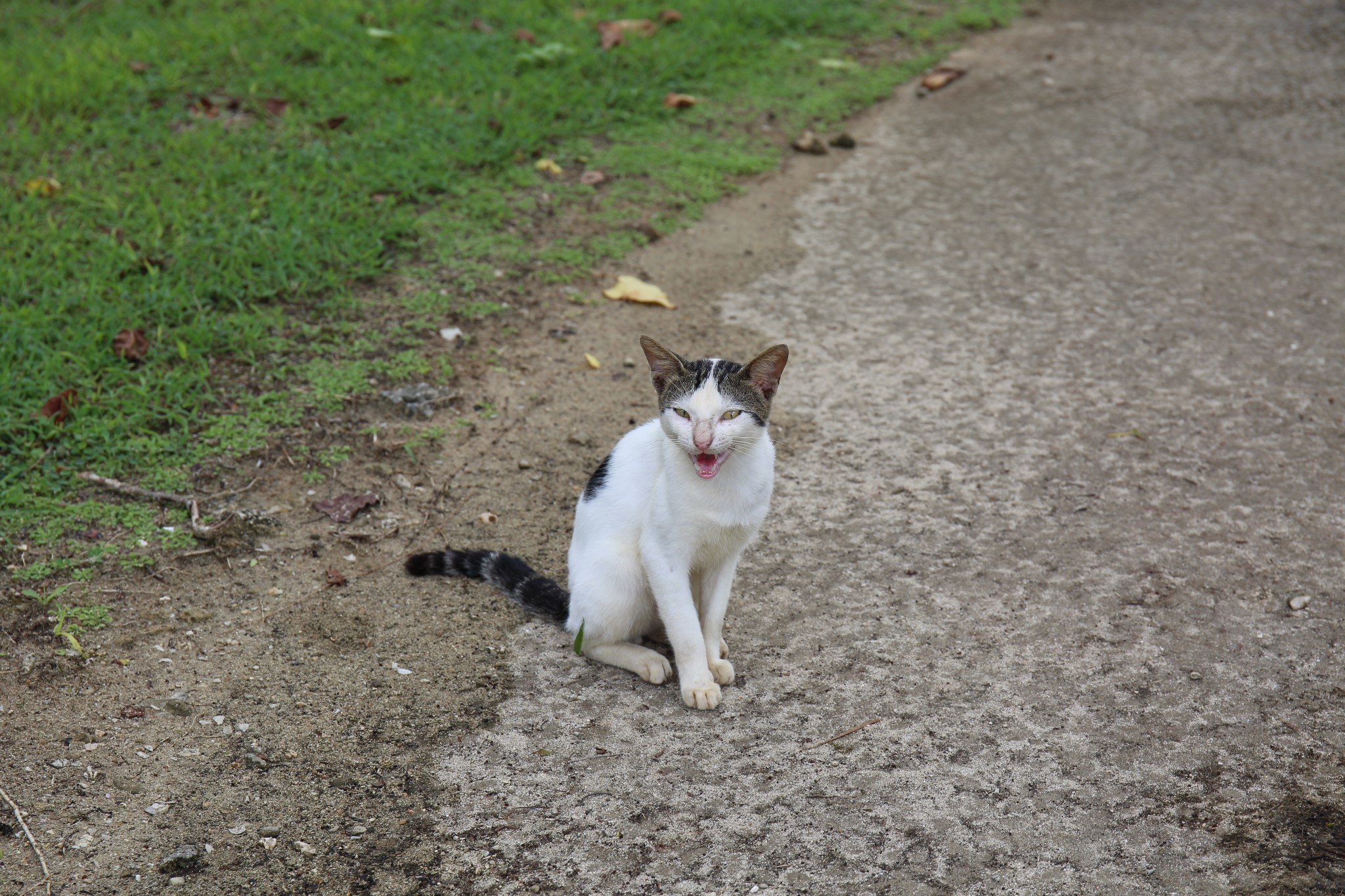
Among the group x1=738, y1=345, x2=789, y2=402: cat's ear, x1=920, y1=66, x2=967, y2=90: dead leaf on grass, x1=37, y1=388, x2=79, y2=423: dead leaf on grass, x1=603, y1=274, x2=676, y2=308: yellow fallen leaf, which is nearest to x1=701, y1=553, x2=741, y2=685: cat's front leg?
x1=738, y1=345, x2=789, y2=402: cat's ear

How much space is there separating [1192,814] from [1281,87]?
626cm

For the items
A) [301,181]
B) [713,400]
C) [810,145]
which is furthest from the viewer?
[810,145]

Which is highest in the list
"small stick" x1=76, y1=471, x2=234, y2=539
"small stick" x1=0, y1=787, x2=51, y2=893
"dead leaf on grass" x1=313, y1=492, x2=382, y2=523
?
"small stick" x1=76, y1=471, x2=234, y2=539

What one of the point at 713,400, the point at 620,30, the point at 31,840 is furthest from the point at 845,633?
the point at 620,30

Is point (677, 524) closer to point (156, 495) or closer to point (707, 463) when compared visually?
point (707, 463)

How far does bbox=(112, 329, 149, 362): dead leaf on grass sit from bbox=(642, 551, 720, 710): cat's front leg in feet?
7.82

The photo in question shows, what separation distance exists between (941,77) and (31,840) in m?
6.54

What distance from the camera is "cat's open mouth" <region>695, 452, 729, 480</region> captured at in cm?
286

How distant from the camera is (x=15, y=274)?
448 cm

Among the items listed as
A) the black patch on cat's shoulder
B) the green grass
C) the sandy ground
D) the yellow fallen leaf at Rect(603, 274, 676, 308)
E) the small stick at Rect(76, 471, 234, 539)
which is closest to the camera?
the sandy ground

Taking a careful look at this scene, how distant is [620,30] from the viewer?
22.6 ft

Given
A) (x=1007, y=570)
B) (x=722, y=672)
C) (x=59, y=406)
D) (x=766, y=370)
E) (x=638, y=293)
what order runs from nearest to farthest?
(x=766, y=370)
(x=722, y=672)
(x=1007, y=570)
(x=59, y=406)
(x=638, y=293)

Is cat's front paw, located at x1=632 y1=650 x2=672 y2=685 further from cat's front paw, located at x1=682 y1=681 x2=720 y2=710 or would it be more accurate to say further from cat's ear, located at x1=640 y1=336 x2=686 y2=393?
cat's ear, located at x1=640 y1=336 x2=686 y2=393

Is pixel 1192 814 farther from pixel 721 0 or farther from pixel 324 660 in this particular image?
pixel 721 0
